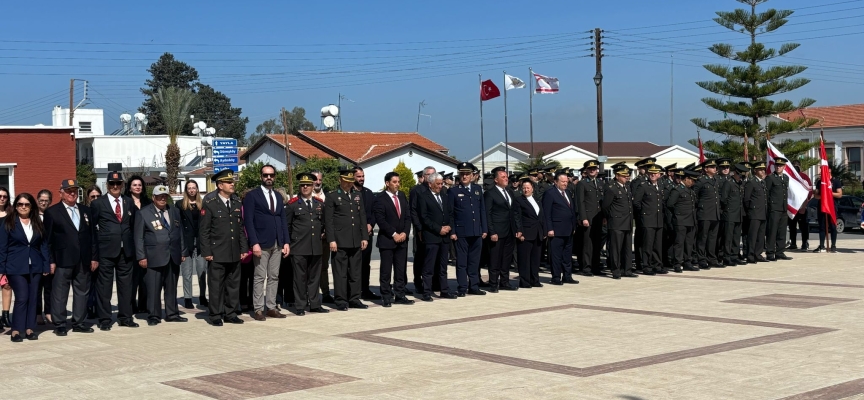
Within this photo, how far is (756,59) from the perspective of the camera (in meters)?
38.9

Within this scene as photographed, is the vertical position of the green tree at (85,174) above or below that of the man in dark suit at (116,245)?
above

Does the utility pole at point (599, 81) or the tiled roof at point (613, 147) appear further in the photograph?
the tiled roof at point (613, 147)

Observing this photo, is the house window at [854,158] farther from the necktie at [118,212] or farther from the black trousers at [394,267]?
the necktie at [118,212]

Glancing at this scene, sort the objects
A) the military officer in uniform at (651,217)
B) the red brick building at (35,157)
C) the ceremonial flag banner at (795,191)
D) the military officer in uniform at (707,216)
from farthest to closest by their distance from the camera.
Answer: the red brick building at (35,157), the ceremonial flag banner at (795,191), the military officer in uniform at (707,216), the military officer in uniform at (651,217)

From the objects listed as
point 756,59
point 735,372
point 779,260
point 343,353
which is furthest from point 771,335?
point 756,59

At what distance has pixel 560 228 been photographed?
15.7 meters

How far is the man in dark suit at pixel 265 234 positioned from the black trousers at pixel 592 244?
6.03m

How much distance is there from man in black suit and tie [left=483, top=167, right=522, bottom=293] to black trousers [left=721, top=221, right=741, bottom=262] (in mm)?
4940

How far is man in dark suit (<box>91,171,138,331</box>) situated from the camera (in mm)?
11602

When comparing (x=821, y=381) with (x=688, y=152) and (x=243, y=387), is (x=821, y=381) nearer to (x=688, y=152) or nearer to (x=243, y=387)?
(x=243, y=387)

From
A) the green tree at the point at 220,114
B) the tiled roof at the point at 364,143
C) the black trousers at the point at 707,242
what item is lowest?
the black trousers at the point at 707,242

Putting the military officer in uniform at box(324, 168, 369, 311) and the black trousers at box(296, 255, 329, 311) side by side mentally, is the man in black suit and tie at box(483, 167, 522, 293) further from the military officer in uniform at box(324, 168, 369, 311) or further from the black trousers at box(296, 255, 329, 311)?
the black trousers at box(296, 255, 329, 311)

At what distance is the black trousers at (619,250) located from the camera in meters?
16.1

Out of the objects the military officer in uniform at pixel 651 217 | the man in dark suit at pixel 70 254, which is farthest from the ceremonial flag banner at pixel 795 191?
the man in dark suit at pixel 70 254
